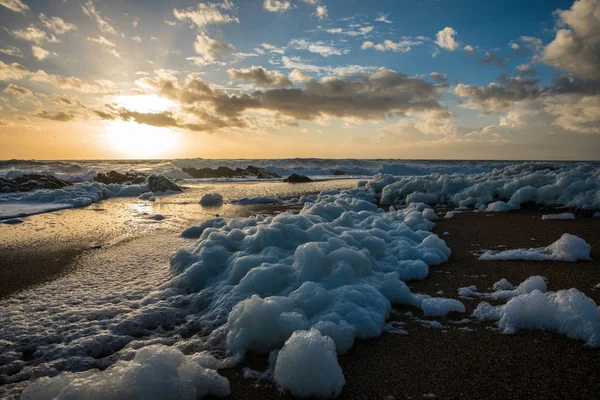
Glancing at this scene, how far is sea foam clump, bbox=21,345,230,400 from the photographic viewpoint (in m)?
1.64

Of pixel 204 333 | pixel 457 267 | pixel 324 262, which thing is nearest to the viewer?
pixel 204 333

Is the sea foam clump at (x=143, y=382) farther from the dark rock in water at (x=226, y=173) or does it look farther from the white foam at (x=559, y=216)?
the dark rock in water at (x=226, y=173)

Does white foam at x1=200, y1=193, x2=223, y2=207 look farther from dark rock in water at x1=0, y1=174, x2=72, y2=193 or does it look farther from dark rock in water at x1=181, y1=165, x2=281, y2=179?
dark rock in water at x1=181, y1=165, x2=281, y2=179

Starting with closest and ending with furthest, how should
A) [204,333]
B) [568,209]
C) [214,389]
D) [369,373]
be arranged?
[214,389] → [369,373] → [204,333] → [568,209]

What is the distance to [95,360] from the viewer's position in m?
2.13

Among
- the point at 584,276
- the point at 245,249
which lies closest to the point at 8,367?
the point at 245,249

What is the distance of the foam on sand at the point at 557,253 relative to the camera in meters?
3.67

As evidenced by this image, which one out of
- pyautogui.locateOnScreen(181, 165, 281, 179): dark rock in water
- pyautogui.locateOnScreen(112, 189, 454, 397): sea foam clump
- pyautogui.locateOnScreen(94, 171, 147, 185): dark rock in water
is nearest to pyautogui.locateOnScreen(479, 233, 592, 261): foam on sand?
pyautogui.locateOnScreen(112, 189, 454, 397): sea foam clump

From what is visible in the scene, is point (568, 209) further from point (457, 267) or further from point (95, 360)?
point (95, 360)

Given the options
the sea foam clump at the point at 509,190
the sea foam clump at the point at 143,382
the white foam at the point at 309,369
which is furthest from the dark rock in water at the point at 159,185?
the white foam at the point at 309,369

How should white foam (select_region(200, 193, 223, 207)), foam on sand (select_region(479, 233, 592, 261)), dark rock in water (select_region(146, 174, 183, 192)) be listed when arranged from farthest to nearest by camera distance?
dark rock in water (select_region(146, 174, 183, 192)) → white foam (select_region(200, 193, 223, 207)) → foam on sand (select_region(479, 233, 592, 261))

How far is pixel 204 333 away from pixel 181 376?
2.20 ft

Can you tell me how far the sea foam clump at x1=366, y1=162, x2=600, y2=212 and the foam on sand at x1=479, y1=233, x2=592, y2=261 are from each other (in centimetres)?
360

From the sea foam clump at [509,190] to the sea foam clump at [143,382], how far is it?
7630 mm
